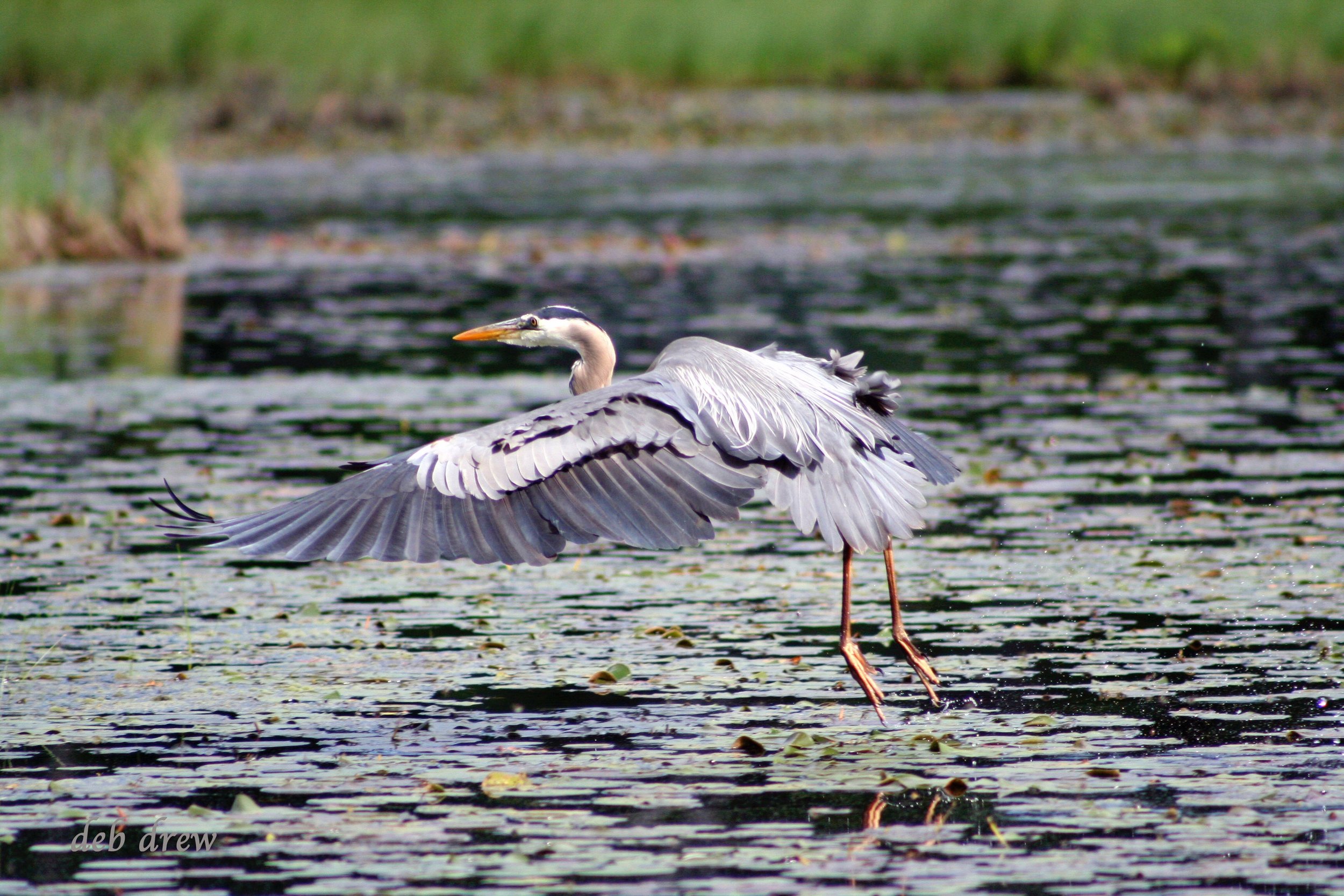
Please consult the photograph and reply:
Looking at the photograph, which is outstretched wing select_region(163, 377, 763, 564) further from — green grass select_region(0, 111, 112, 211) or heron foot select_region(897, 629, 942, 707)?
green grass select_region(0, 111, 112, 211)

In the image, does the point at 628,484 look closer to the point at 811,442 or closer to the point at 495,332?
the point at 811,442

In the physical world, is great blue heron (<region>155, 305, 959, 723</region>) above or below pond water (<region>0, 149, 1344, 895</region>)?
above

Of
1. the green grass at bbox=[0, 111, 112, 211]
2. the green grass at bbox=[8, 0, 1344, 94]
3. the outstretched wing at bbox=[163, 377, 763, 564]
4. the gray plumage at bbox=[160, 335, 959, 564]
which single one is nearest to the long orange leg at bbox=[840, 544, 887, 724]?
the gray plumage at bbox=[160, 335, 959, 564]

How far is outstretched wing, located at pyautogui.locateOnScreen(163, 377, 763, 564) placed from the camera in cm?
599

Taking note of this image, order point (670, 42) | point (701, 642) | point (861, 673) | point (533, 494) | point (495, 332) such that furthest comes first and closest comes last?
point (670, 42), point (495, 332), point (701, 642), point (861, 673), point (533, 494)

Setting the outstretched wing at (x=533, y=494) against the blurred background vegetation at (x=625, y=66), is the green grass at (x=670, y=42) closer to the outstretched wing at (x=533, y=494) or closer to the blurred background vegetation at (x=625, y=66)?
the blurred background vegetation at (x=625, y=66)

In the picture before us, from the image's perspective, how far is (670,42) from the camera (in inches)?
1689

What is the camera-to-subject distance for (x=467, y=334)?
7.66m

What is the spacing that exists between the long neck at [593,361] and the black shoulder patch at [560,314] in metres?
0.06

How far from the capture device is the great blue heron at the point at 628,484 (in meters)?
Result: 6.02
